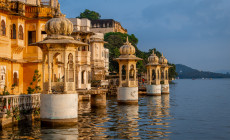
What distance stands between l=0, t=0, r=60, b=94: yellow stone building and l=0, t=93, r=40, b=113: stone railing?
476cm

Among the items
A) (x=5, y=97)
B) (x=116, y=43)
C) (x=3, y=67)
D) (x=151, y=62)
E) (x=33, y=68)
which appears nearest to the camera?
(x=5, y=97)

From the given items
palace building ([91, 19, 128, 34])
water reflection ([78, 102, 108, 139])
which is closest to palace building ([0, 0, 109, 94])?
water reflection ([78, 102, 108, 139])

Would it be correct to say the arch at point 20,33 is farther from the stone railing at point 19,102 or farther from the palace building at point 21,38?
the stone railing at point 19,102

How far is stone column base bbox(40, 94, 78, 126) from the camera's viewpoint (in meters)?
24.5

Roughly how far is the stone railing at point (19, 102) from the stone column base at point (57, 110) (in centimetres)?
230

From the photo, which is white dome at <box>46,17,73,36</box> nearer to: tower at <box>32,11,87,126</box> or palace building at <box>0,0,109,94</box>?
tower at <box>32,11,87,126</box>

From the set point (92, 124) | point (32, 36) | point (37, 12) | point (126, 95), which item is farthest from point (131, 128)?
point (126, 95)

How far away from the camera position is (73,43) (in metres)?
25.3

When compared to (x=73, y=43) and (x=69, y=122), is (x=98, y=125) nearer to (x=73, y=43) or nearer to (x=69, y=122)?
(x=69, y=122)

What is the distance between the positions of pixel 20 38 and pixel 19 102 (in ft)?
33.8

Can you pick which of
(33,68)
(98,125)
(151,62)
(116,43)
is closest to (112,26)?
(116,43)

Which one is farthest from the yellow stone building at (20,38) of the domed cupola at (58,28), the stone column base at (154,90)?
the stone column base at (154,90)

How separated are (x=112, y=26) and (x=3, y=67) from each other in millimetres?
110310

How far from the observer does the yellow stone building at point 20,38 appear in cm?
3209
